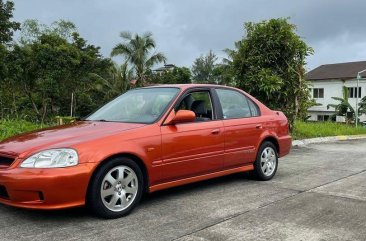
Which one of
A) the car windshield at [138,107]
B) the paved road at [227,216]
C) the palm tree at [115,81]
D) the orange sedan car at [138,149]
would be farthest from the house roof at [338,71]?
the car windshield at [138,107]

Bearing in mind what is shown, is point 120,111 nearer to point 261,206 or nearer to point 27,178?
point 27,178

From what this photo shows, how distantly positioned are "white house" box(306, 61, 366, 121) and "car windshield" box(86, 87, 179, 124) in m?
43.0

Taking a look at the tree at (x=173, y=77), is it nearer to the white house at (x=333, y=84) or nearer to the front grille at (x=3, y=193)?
the white house at (x=333, y=84)

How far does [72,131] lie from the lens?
16.8ft

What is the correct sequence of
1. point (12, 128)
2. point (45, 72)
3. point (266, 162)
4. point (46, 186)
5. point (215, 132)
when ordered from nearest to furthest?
point (46, 186) < point (215, 132) < point (266, 162) < point (12, 128) < point (45, 72)

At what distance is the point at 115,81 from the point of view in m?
32.1

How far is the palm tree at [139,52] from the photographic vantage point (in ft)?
124

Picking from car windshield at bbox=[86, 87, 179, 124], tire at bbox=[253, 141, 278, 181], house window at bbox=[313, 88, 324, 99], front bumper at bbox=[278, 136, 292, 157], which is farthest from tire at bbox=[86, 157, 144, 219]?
house window at bbox=[313, 88, 324, 99]

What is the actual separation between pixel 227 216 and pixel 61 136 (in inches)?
80.7

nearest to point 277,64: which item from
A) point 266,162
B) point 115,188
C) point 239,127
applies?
point 266,162

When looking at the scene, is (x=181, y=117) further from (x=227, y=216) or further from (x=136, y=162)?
A: (x=227, y=216)

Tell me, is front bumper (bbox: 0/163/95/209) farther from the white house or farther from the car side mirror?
the white house

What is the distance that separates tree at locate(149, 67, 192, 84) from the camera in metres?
41.9

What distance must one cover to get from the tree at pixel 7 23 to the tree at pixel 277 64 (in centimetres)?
2293
